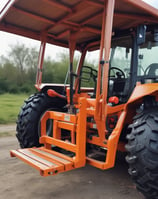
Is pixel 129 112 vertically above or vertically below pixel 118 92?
below

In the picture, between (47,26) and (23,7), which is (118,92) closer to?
(47,26)

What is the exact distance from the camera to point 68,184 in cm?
308

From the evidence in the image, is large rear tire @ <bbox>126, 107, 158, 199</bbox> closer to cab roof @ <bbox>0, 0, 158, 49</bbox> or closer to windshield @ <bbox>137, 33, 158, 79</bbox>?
windshield @ <bbox>137, 33, 158, 79</bbox>

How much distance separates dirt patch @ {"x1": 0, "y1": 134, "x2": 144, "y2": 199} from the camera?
2768 mm

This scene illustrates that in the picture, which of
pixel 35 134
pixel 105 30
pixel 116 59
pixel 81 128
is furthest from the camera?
pixel 35 134

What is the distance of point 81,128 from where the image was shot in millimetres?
2857

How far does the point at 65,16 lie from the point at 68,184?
240cm

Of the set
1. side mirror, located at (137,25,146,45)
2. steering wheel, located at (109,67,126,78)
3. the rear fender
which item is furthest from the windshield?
the rear fender

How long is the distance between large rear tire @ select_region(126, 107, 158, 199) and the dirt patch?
19.6 inches

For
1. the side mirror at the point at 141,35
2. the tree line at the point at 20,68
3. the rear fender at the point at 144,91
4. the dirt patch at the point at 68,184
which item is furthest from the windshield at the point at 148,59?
the tree line at the point at 20,68

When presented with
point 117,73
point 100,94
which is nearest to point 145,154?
point 100,94

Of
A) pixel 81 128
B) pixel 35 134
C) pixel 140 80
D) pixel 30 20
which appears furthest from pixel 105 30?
pixel 35 134

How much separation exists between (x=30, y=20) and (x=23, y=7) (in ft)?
1.36

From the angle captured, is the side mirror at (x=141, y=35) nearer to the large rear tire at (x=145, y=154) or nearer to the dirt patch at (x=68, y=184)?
the large rear tire at (x=145, y=154)
